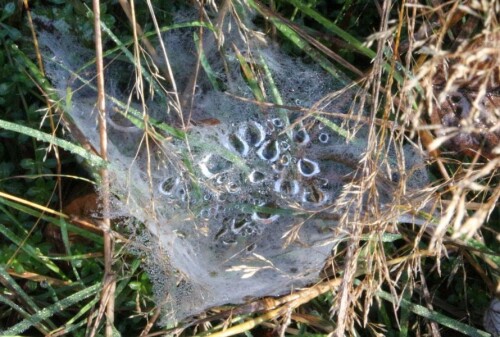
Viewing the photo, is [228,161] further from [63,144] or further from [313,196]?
[63,144]

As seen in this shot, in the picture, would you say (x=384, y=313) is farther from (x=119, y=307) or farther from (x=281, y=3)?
(x=281, y=3)

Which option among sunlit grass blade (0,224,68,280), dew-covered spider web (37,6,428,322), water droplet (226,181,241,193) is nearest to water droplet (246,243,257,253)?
dew-covered spider web (37,6,428,322)

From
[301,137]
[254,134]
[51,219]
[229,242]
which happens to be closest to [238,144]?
[254,134]

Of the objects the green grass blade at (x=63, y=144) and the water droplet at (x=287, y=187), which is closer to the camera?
the green grass blade at (x=63, y=144)

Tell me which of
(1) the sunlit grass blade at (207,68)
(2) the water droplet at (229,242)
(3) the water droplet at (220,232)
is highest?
(1) the sunlit grass blade at (207,68)

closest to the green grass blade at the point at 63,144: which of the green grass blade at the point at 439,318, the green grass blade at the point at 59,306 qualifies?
the green grass blade at the point at 59,306

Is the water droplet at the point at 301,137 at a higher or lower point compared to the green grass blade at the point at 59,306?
higher

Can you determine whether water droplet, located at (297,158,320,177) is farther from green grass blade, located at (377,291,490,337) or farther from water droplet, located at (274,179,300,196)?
green grass blade, located at (377,291,490,337)

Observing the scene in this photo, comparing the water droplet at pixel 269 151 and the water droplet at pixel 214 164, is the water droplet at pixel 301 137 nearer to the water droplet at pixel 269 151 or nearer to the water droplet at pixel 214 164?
the water droplet at pixel 269 151
